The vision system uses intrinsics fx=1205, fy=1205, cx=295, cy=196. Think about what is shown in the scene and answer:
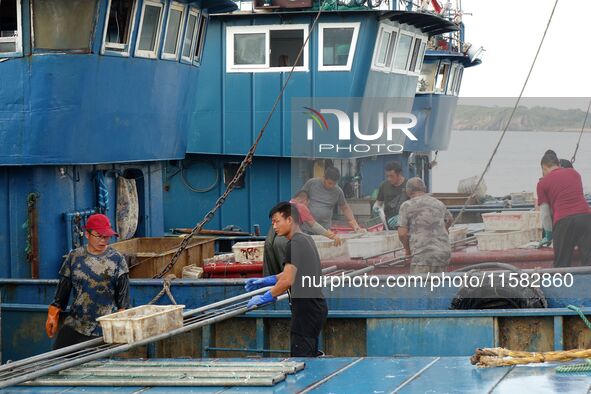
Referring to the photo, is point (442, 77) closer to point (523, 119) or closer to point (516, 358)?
point (523, 119)

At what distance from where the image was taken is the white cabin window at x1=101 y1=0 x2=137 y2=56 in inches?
539

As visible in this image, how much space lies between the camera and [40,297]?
1286 cm

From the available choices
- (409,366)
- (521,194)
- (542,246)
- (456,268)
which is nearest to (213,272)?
(456,268)

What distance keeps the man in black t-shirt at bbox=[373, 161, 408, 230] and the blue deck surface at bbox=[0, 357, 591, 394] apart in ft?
13.2

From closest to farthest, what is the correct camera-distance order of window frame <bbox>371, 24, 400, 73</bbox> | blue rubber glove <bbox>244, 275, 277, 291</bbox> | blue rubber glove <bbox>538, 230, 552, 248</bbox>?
blue rubber glove <bbox>244, 275, 277, 291</bbox>
blue rubber glove <bbox>538, 230, 552, 248</bbox>
window frame <bbox>371, 24, 400, 73</bbox>

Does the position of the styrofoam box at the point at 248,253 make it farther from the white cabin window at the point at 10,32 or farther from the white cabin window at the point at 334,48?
the white cabin window at the point at 334,48

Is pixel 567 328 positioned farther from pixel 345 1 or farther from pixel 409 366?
pixel 345 1

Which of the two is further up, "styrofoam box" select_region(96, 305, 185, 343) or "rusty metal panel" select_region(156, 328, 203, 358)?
"styrofoam box" select_region(96, 305, 185, 343)

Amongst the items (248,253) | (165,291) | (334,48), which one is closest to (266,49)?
(334,48)

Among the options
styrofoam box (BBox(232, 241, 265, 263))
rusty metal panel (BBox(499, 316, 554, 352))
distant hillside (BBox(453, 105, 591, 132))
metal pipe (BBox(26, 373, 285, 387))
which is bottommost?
rusty metal panel (BBox(499, 316, 554, 352))

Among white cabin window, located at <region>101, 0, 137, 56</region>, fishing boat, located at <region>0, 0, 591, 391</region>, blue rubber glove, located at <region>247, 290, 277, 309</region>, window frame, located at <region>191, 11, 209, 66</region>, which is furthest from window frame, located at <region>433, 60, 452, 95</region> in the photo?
blue rubber glove, located at <region>247, 290, 277, 309</region>

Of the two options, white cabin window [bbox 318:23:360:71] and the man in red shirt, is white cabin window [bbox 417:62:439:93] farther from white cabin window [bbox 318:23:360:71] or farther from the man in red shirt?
the man in red shirt

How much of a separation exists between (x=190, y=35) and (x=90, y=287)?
217 inches

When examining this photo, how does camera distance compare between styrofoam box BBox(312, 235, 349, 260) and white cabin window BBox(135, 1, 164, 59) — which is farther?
white cabin window BBox(135, 1, 164, 59)
